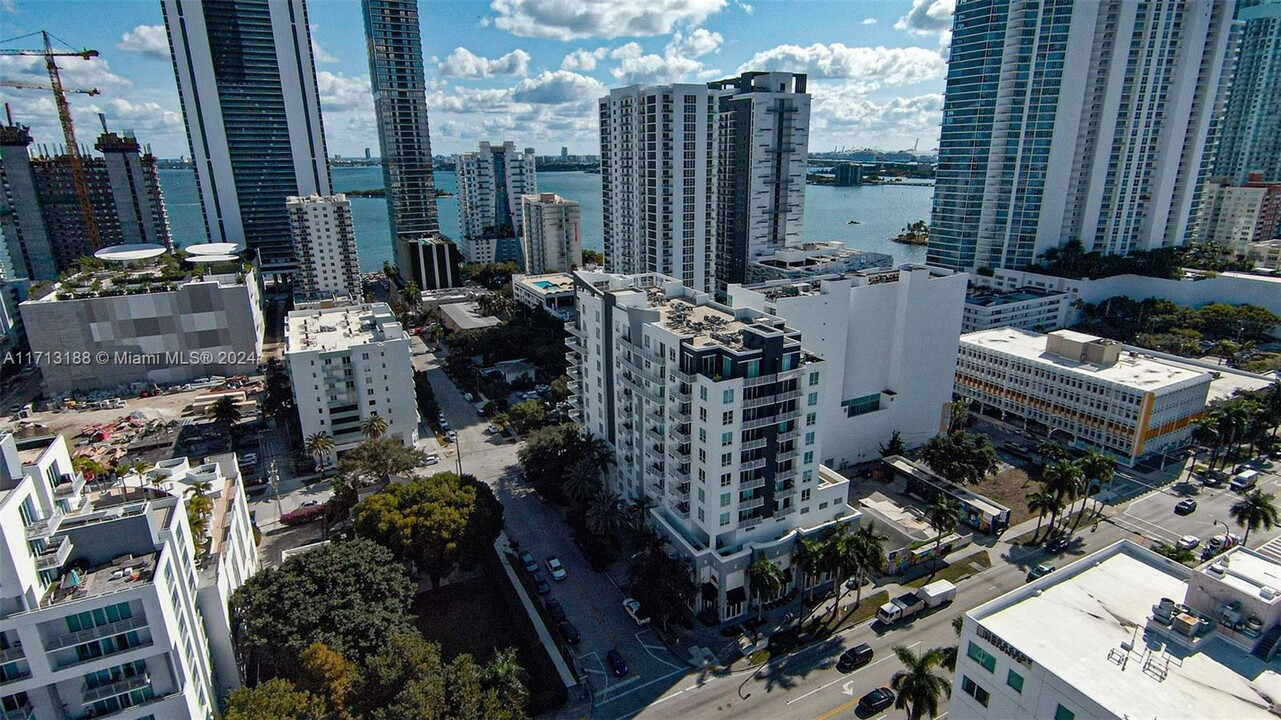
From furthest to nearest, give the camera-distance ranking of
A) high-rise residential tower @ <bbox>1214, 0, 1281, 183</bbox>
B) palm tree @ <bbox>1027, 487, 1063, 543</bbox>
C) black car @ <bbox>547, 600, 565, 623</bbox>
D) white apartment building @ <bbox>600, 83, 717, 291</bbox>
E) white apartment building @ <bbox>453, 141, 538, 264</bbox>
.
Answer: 1. white apartment building @ <bbox>453, 141, 538, 264</bbox>
2. high-rise residential tower @ <bbox>1214, 0, 1281, 183</bbox>
3. white apartment building @ <bbox>600, 83, 717, 291</bbox>
4. palm tree @ <bbox>1027, 487, 1063, 543</bbox>
5. black car @ <bbox>547, 600, 565, 623</bbox>

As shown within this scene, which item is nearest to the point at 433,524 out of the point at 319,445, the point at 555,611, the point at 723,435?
the point at 555,611

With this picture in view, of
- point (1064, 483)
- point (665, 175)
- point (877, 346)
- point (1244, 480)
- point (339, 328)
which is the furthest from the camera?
point (665, 175)

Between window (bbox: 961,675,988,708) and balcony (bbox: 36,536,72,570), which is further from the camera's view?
balcony (bbox: 36,536,72,570)

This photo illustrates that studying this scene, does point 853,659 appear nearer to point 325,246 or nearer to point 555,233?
point 325,246

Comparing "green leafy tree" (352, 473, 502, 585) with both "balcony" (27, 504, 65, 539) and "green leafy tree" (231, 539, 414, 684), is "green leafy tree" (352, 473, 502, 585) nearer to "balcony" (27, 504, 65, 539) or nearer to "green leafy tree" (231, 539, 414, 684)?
"green leafy tree" (231, 539, 414, 684)

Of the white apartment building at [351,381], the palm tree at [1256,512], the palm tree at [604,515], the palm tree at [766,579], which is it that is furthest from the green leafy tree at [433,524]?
the palm tree at [1256,512]

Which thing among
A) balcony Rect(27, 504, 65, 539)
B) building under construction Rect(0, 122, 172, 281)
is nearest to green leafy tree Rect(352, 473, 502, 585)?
balcony Rect(27, 504, 65, 539)

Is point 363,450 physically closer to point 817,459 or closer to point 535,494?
point 535,494
